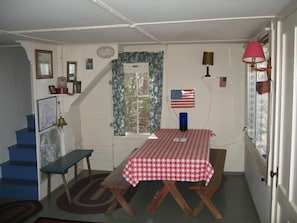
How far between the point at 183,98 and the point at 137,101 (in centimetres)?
85

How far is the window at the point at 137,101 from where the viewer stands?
5.54m

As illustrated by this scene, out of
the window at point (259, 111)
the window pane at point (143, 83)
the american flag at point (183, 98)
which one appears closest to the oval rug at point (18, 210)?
the window pane at point (143, 83)

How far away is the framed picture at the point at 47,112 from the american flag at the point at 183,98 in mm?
2024

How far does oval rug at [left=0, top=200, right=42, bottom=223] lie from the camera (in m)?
3.95

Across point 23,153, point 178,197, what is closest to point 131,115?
point 23,153

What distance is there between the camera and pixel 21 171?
4625 mm

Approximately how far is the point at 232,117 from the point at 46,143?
3122mm

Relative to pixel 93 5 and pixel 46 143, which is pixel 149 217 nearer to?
pixel 46 143

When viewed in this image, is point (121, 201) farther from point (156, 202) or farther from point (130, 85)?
point (130, 85)

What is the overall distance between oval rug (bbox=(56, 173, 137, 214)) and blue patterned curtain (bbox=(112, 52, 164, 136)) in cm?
118

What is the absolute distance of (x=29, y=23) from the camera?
271 cm

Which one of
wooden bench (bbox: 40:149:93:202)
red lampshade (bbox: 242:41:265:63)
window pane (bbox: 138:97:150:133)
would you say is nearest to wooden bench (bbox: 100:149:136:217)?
wooden bench (bbox: 40:149:93:202)

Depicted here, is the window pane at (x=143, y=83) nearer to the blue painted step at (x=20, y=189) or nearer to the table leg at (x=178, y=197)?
the table leg at (x=178, y=197)

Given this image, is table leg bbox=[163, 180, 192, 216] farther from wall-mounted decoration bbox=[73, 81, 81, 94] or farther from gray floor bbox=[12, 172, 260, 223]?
wall-mounted decoration bbox=[73, 81, 81, 94]
